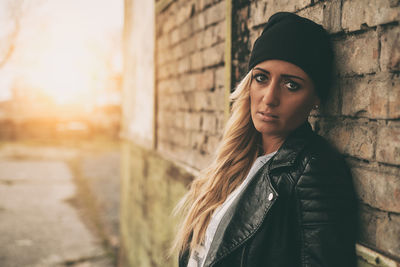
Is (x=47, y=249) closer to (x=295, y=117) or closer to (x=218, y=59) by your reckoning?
(x=218, y=59)

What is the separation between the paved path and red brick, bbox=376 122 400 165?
4935mm

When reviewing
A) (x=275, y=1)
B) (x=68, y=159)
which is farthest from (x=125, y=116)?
(x=68, y=159)

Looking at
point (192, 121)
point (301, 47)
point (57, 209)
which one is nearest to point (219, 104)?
point (192, 121)

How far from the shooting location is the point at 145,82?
4059mm

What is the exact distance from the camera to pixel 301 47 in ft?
3.53

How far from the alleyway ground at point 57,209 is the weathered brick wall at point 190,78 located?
3.09m

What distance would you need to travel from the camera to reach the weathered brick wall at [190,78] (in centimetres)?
222

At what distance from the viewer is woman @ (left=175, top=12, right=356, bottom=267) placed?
37.5 inches

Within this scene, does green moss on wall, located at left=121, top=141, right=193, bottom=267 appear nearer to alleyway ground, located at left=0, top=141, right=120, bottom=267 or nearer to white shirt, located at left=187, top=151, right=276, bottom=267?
alleyway ground, located at left=0, top=141, right=120, bottom=267

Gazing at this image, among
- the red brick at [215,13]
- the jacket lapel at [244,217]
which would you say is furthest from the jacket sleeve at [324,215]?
the red brick at [215,13]

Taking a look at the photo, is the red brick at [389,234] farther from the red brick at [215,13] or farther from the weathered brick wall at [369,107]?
the red brick at [215,13]

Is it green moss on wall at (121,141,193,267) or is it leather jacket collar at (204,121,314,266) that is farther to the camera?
green moss on wall at (121,141,193,267)

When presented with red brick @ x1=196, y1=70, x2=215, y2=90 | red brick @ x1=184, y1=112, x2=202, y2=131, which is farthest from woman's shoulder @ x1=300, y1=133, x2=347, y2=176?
red brick @ x1=184, y1=112, x2=202, y2=131

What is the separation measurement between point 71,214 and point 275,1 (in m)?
6.69
